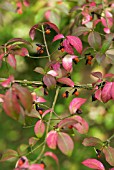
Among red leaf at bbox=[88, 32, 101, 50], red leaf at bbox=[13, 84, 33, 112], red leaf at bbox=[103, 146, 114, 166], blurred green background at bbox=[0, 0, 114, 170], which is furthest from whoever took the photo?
blurred green background at bbox=[0, 0, 114, 170]

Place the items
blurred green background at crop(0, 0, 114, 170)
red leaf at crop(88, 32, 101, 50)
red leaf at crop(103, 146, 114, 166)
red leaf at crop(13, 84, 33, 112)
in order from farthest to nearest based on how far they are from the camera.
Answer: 1. blurred green background at crop(0, 0, 114, 170)
2. red leaf at crop(88, 32, 101, 50)
3. red leaf at crop(103, 146, 114, 166)
4. red leaf at crop(13, 84, 33, 112)

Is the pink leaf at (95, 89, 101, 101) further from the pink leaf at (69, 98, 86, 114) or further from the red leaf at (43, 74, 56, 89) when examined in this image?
the red leaf at (43, 74, 56, 89)

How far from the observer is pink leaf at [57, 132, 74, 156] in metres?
1.05

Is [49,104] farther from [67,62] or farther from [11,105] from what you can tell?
[11,105]

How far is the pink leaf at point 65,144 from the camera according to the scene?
3.44 ft

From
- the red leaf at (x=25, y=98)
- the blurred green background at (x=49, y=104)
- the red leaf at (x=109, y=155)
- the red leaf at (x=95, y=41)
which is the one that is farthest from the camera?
the blurred green background at (x=49, y=104)

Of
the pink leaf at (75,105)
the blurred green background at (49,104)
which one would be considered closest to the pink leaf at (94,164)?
the pink leaf at (75,105)

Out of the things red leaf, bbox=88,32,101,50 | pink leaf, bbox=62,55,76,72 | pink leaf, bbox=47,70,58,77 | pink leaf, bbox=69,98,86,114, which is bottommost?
pink leaf, bbox=69,98,86,114

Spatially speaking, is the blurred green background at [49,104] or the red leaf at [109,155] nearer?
the red leaf at [109,155]

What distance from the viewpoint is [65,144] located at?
3.48ft

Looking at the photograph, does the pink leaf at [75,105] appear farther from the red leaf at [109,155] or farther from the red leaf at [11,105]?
the red leaf at [11,105]

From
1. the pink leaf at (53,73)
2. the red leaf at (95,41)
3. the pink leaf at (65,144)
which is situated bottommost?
the pink leaf at (65,144)

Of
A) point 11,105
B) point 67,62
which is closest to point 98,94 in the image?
point 67,62

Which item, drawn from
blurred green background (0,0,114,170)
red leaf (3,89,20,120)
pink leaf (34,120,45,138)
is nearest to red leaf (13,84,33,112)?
red leaf (3,89,20,120)
